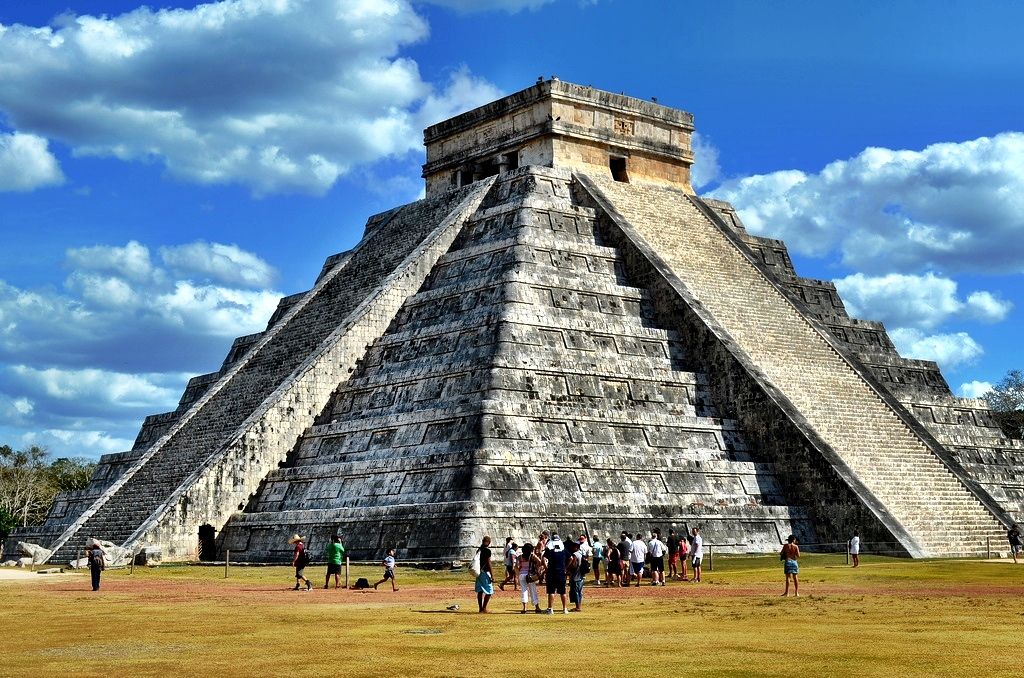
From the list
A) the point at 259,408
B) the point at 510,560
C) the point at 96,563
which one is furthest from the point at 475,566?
the point at 259,408

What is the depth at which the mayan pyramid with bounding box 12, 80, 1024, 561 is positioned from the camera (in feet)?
83.8

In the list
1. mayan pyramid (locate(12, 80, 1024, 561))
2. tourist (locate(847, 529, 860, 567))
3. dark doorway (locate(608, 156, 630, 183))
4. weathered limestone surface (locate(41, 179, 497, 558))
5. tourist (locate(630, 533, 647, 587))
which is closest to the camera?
tourist (locate(630, 533, 647, 587))

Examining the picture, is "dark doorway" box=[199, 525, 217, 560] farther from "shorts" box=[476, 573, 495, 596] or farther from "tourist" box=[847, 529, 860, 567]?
"tourist" box=[847, 529, 860, 567]

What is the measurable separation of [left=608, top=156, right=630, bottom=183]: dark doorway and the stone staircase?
817mm

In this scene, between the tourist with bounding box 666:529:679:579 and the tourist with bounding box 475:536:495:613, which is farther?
the tourist with bounding box 666:529:679:579

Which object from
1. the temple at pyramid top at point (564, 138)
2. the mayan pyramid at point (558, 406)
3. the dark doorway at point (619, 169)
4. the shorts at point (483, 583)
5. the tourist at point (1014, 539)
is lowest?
the shorts at point (483, 583)

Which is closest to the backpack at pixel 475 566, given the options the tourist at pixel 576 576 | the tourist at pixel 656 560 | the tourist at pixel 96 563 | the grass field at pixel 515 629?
the grass field at pixel 515 629

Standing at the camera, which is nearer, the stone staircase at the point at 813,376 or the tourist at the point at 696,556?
the tourist at the point at 696,556

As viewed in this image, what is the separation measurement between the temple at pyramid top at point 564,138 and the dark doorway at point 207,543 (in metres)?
14.1

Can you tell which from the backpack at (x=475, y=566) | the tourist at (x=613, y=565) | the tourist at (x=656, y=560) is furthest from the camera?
the tourist at (x=656, y=560)

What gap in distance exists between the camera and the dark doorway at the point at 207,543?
90.3 feet

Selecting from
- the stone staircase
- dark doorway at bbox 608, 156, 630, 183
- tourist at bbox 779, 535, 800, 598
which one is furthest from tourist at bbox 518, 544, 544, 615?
dark doorway at bbox 608, 156, 630, 183

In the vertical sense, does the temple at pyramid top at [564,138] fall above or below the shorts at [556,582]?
above

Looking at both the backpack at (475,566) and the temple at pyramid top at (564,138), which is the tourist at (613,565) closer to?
the backpack at (475,566)
